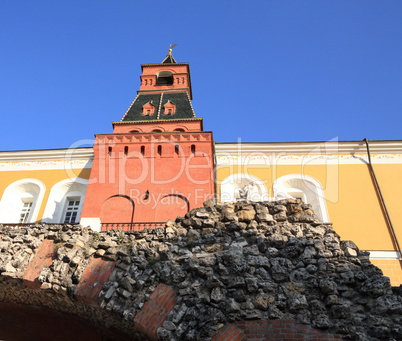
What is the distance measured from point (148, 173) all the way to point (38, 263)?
6.92 m

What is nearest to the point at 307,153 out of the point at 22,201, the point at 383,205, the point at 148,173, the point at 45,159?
the point at 383,205

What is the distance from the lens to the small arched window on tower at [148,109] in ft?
53.8

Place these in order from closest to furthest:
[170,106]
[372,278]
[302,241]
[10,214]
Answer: [372,278] → [302,241] → [10,214] → [170,106]

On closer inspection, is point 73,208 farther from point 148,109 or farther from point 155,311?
point 155,311

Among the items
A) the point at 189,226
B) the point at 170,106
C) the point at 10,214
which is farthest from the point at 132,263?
the point at 170,106

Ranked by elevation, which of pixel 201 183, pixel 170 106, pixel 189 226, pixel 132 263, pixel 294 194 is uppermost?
pixel 170 106

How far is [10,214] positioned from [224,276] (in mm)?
11875

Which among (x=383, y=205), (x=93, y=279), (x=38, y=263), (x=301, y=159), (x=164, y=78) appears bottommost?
(x=93, y=279)

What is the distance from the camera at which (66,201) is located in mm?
14078

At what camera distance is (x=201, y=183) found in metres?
12.0

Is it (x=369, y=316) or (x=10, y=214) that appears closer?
(x=369, y=316)

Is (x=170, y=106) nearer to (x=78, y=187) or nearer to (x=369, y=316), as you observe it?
(x=78, y=187)

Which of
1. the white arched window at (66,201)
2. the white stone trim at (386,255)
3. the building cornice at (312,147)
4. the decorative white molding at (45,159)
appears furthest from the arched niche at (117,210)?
the white stone trim at (386,255)

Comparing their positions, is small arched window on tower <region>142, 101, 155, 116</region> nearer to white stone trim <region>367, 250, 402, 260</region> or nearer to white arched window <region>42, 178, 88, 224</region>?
white arched window <region>42, 178, 88, 224</region>
